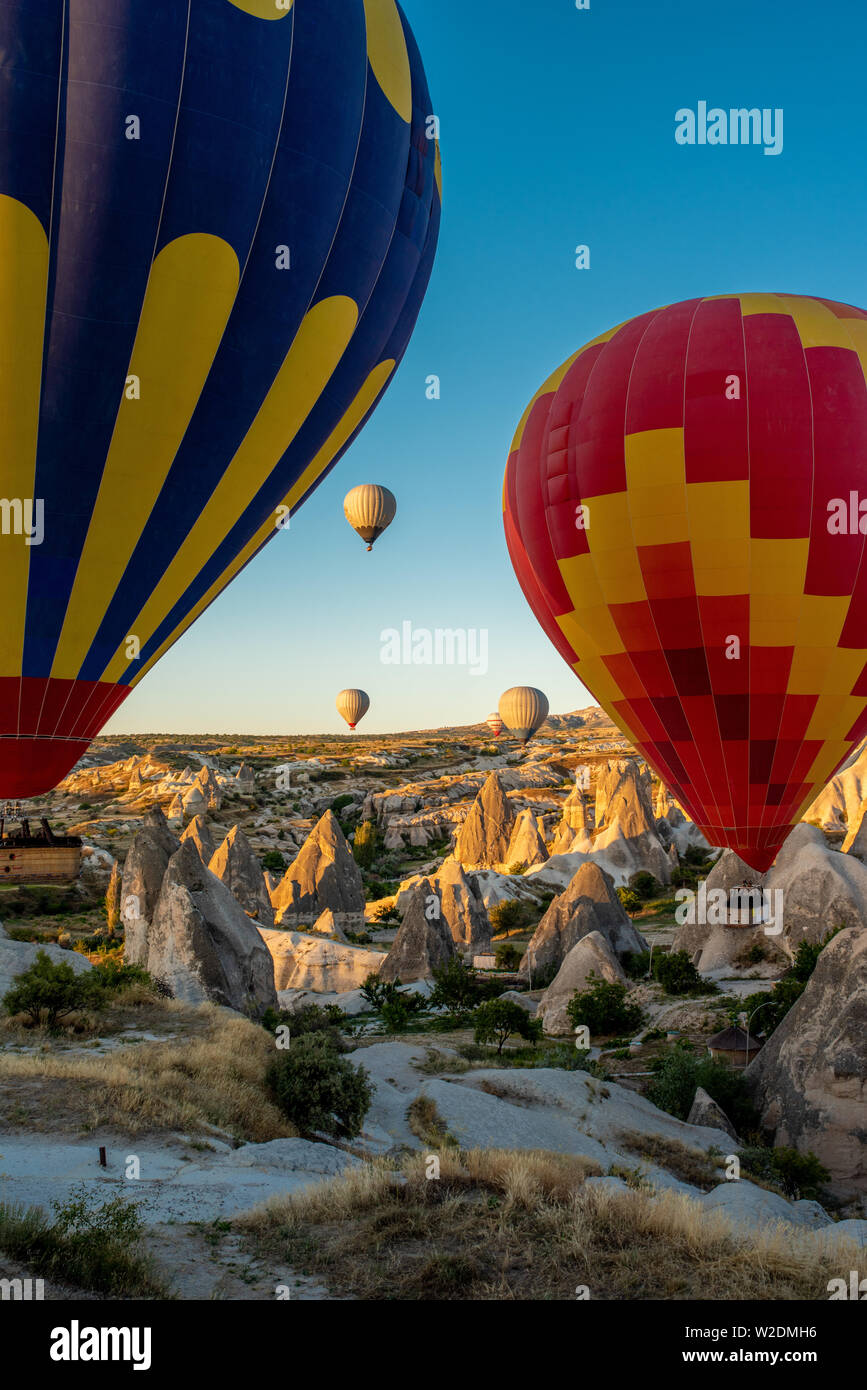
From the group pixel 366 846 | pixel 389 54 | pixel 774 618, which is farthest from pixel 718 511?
pixel 366 846

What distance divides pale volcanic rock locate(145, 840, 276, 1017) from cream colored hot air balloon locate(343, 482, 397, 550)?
1895 centimetres

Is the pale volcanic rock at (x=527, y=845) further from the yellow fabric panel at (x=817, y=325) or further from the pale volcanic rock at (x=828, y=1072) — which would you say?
the yellow fabric panel at (x=817, y=325)

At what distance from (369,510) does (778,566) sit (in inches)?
1016

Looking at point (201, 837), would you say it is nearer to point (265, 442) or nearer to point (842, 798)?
point (842, 798)

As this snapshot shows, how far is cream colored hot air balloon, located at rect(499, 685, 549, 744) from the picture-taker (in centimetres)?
7806

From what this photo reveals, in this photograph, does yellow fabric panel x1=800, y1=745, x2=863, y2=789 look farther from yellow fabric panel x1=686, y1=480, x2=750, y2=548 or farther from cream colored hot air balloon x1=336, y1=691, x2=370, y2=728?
cream colored hot air balloon x1=336, y1=691, x2=370, y2=728

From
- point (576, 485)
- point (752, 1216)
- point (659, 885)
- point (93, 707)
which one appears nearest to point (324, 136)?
point (93, 707)

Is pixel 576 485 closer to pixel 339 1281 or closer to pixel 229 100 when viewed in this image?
pixel 229 100

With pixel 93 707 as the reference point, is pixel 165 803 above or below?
below

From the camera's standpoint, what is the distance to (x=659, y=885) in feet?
163

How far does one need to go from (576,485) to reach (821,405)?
4075 millimetres

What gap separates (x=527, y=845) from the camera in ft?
186

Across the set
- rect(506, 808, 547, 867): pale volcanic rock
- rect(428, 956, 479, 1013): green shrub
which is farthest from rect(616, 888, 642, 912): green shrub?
rect(428, 956, 479, 1013): green shrub
